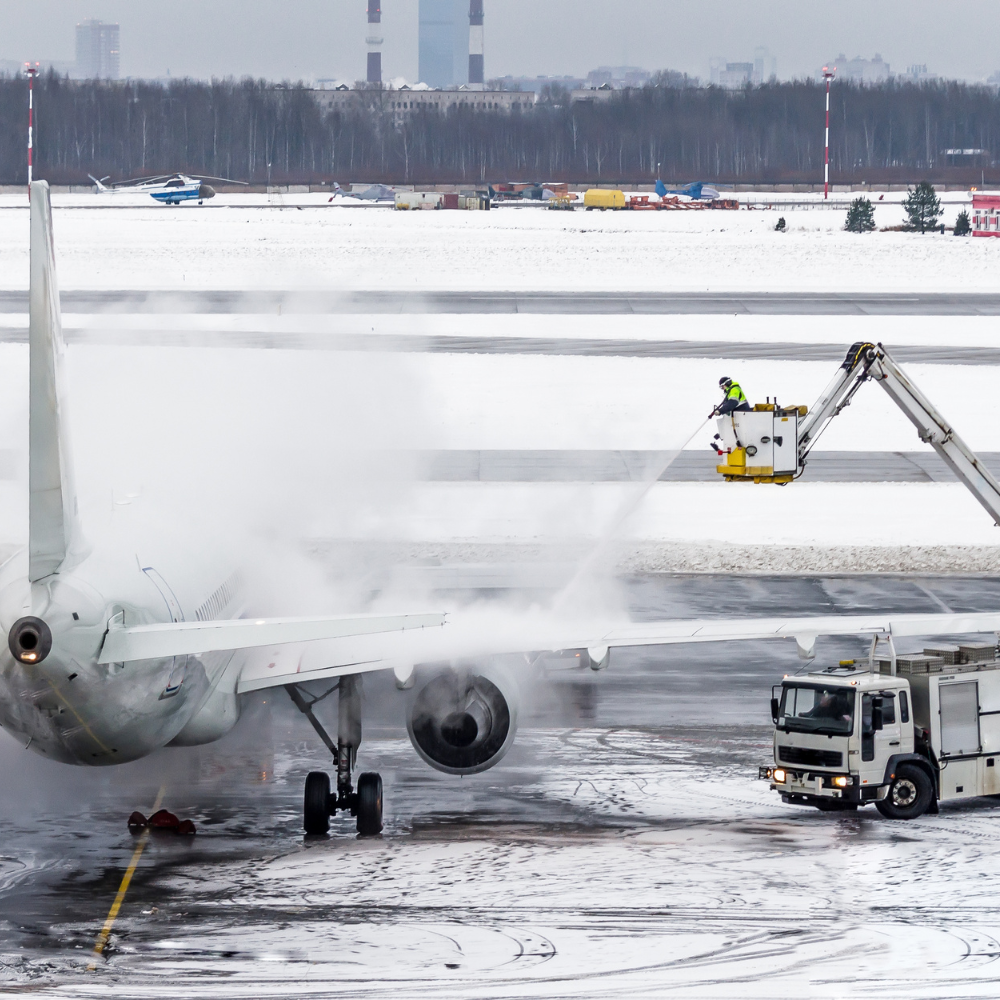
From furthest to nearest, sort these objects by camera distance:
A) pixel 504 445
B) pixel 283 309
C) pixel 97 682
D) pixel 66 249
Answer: pixel 66 249
pixel 283 309
pixel 504 445
pixel 97 682

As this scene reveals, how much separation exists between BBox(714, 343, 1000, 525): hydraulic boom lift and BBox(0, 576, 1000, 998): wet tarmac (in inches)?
158

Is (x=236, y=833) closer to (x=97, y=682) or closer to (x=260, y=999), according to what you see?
(x=97, y=682)

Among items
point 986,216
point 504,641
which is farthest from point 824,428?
point 986,216

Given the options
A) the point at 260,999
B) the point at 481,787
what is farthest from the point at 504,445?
the point at 260,999

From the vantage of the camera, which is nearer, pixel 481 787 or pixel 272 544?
pixel 481 787

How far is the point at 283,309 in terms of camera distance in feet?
262

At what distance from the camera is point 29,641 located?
16984 millimetres

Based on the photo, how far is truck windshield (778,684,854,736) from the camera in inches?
865

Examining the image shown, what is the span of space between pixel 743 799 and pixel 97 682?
9427 millimetres

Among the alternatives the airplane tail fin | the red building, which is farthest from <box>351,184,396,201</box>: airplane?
the airplane tail fin

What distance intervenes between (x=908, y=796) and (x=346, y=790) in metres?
7.27

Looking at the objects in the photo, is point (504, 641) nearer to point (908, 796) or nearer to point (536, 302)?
point (908, 796)

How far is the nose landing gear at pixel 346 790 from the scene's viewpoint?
69.7ft

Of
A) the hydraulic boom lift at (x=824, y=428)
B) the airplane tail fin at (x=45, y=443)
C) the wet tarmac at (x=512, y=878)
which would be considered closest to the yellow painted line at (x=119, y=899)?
the wet tarmac at (x=512, y=878)
